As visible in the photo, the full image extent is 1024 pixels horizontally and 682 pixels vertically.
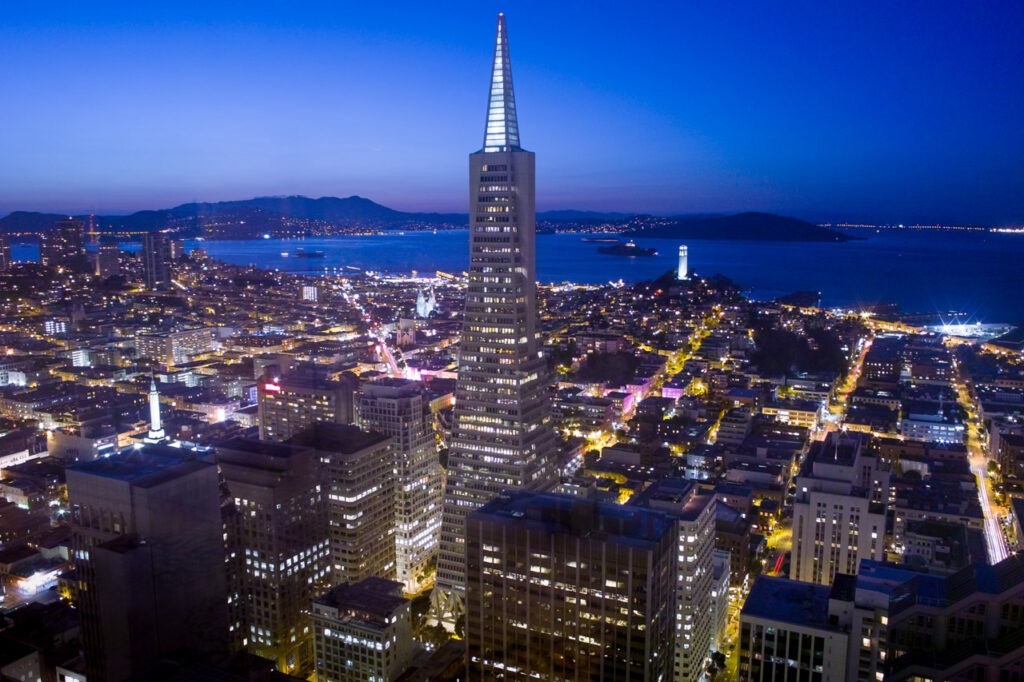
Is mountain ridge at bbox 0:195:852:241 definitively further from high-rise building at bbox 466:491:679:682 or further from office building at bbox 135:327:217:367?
high-rise building at bbox 466:491:679:682

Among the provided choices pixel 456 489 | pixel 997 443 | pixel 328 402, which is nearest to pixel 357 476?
pixel 456 489

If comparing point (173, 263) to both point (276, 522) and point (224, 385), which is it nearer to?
point (224, 385)

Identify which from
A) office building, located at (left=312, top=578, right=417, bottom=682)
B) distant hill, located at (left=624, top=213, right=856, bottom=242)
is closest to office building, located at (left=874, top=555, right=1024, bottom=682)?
office building, located at (left=312, top=578, right=417, bottom=682)

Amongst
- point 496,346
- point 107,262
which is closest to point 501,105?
point 496,346

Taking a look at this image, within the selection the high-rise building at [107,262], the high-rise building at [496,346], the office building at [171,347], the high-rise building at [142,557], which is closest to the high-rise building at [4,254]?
the high-rise building at [107,262]

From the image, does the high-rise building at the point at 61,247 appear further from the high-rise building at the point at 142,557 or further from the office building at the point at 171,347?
the high-rise building at the point at 142,557

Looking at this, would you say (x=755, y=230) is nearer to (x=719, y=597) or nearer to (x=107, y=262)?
(x=107, y=262)
